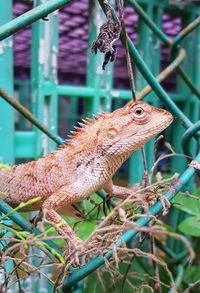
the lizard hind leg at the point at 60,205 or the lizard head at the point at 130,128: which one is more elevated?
the lizard head at the point at 130,128

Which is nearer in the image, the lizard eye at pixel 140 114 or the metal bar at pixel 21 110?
the lizard eye at pixel 140 114

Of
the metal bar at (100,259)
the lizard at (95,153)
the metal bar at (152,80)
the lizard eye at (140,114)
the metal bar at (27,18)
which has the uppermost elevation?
the metal bar at (27,18)

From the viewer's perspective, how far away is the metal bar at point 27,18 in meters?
0.55

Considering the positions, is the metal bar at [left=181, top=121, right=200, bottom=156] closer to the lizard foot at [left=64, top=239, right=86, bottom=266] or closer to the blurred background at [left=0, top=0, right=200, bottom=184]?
the blurred background at [left=0, top=0, right=200, bottom=184]

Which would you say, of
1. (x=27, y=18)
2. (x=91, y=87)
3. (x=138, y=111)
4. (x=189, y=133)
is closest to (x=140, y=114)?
(x=138, y=111)

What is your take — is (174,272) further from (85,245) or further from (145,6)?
(85,245)

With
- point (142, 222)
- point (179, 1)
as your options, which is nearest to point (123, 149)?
point (142, 222)

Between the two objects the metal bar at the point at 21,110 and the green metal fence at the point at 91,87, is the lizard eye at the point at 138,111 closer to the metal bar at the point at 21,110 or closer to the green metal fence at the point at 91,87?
the green metal fence at the point at 91,87

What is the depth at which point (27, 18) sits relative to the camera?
57cm

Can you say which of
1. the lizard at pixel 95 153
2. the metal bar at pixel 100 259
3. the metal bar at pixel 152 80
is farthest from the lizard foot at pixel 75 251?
the metal bar at pixel 152 80

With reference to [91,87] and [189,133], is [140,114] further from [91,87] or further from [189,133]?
[91,87]

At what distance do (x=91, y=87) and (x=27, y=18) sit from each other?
0.92m

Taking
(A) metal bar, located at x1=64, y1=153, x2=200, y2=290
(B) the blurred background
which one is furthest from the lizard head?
(B) the blurred background

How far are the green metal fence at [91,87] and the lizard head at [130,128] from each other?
0.19 ft
